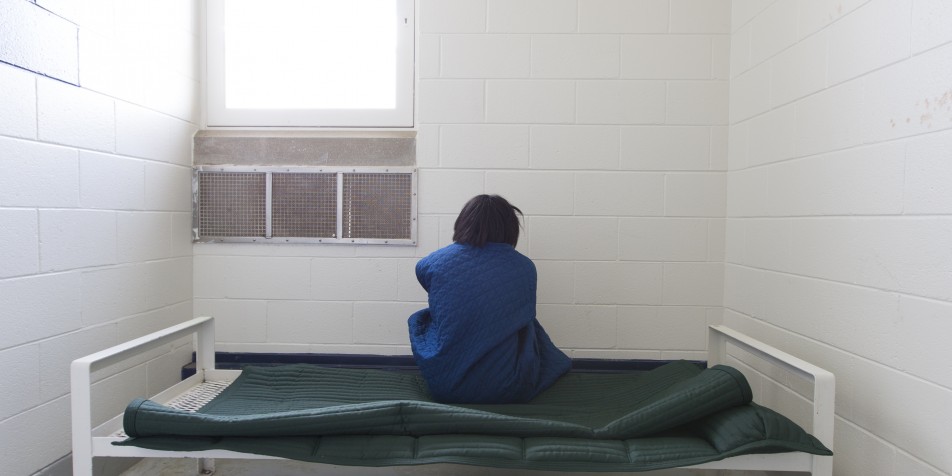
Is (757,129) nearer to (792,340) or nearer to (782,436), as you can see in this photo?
(792,340)

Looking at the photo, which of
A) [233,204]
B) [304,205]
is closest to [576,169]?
[304,205]

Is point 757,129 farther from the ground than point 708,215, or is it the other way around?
point 757,129

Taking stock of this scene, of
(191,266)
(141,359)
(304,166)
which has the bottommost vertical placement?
(141,359)

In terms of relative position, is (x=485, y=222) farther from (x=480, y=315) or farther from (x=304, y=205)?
(x=304, y=205)

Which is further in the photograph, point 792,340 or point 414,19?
point 414,19

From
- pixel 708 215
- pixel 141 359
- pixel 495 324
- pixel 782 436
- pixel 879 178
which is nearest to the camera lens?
Result: pixel 782 436

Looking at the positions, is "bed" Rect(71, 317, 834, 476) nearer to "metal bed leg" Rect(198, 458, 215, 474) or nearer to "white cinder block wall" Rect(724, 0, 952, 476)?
"white cinder block wall" Rect(724, 0, 952, 476)

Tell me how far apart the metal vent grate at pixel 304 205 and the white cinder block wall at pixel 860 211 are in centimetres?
164

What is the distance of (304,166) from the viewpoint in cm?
260

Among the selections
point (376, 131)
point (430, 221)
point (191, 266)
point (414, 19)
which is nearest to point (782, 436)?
point (430, 221)

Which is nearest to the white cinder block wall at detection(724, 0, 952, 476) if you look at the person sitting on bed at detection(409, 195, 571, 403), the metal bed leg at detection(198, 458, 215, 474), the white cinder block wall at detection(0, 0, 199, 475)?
the person sitting on bed at detection(409, 195, 571, 403)

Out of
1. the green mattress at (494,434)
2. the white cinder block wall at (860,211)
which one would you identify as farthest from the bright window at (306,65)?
the white cinder block wall at (860,211)

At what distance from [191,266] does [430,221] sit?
4.08 feet

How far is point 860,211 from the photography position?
1681mm
